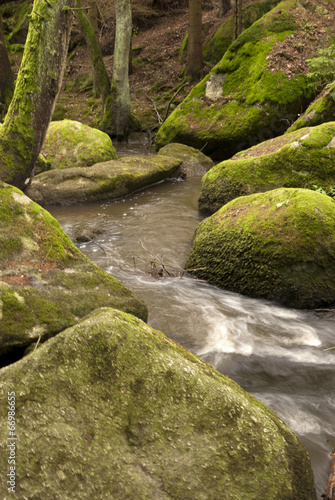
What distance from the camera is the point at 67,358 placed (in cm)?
252

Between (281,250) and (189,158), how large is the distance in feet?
26.3

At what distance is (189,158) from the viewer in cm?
1295

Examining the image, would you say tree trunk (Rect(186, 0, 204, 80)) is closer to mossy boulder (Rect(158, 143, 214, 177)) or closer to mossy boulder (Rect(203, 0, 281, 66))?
mossy boulder (Rect(203, 0, 281, 66))

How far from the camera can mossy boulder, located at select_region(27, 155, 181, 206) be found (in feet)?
34.0

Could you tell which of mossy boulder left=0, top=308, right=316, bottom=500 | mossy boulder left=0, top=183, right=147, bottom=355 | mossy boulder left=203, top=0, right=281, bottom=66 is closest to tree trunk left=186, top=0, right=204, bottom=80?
mossy boulder left=203, top=0, right=281, bottom=66

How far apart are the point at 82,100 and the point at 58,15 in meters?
15.7

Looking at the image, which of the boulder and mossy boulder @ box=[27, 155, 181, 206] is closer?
the boulder

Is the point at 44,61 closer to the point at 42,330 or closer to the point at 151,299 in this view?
the point at 151,299

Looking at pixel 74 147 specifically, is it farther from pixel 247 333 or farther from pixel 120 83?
pixel 247 333

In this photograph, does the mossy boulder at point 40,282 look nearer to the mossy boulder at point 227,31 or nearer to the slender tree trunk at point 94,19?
the slender tree trunk at point 94,19

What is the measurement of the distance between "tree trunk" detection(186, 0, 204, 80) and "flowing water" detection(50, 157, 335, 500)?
12501 millimetres

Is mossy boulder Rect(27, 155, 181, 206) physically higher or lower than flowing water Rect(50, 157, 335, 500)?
higher

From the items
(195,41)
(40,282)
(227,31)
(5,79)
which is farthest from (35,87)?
(227,31)

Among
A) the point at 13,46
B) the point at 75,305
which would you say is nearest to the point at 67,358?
the point at 75,305
